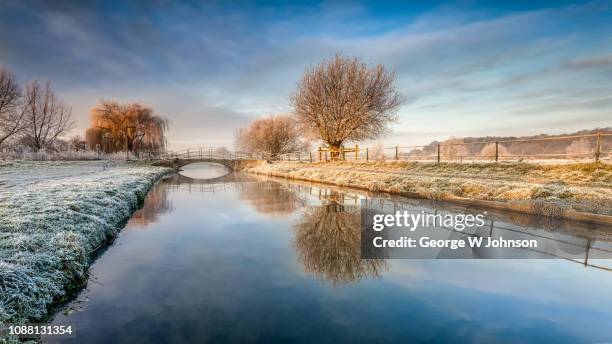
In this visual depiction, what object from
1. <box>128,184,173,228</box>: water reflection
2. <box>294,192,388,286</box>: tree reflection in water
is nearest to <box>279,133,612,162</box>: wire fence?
<box>294,192,388,286</box>: tree reflection in water

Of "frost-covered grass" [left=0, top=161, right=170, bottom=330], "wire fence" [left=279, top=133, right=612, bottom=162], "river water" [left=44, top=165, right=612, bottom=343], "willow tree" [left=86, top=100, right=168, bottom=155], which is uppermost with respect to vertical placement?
"willow tree" [left=86, top=100, right=168, bottom=155]

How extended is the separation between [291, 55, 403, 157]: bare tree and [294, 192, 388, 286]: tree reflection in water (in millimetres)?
19677

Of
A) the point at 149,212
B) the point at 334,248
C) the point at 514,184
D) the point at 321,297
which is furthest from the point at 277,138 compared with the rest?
the point at 321,297

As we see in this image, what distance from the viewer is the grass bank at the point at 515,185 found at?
870cm

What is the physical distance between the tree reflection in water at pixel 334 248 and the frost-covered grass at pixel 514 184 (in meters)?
4.97

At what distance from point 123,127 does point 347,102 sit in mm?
29183

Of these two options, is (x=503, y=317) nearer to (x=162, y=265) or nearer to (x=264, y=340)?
(x=264, y=340)

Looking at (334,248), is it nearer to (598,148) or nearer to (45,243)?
(45,243)

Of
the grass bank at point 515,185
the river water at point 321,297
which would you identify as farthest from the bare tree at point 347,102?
the river water at point 321,297

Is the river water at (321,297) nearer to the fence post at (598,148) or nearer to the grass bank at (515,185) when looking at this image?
the grass bank at (515,185)

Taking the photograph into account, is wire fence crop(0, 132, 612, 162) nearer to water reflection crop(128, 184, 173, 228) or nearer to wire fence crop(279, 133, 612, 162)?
wire fence crop(279, 133, 612, 162)

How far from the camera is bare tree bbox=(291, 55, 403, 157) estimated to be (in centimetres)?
2791

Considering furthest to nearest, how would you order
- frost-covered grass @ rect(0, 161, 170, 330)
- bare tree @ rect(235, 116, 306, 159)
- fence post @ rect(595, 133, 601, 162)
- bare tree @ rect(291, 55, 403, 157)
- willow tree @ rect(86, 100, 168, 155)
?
bare tree @ rect(235, 116, 306, 159) → willow tree @ rect(86, 100, 168, 155) → bare tree @ rect(291, 55, 403, 157) → fence post @ rect(595, 133, 601, 162) → frost-covered grass @ rect(0, 161, 170, 330)

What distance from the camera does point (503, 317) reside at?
3.69 m
